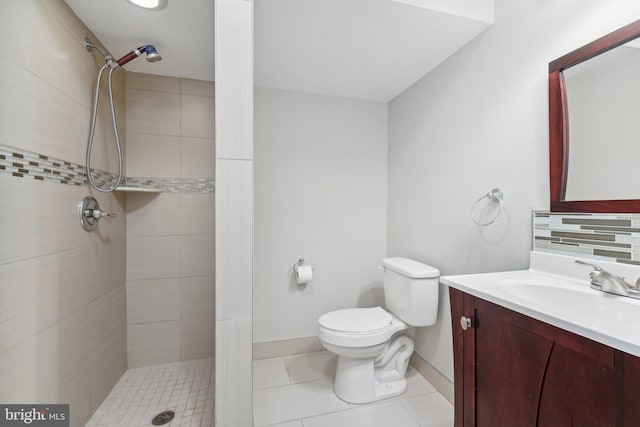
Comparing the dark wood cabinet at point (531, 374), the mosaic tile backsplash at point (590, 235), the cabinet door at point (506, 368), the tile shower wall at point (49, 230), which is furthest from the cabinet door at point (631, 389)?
the tile shower wall at point (49, 230)

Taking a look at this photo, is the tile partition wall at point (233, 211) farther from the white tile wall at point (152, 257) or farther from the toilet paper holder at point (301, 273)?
the white tile wall at point (152, 257)

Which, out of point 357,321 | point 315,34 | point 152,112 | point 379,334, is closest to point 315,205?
point 357,321

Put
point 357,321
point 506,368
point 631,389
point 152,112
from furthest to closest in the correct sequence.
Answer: point 152,112 < point 357,321 < point 506,368 < point 631,389

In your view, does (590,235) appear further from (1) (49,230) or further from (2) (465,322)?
(1) (49,230)

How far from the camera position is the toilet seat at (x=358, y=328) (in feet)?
5.38

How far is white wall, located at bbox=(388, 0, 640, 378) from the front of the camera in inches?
49.1

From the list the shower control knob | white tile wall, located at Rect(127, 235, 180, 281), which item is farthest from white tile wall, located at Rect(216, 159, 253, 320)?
white tile wall, located at Rect(127, 235, 180, 281)

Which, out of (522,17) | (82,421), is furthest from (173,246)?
(522,17)

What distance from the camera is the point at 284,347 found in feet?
7.49

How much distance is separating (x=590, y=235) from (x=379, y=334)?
1118 mm

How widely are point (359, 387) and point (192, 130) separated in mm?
2147

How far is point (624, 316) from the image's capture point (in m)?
0.81

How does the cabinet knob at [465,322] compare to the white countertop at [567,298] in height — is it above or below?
below

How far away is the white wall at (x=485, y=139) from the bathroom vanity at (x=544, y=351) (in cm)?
31
